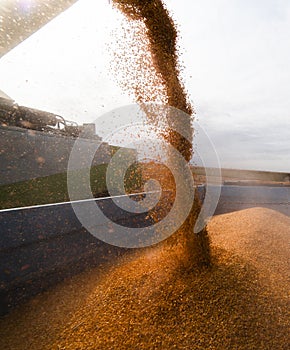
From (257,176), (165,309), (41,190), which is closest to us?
(165,309)

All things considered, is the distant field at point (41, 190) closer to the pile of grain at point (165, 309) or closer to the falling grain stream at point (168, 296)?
the falling grain stream at point (168, 296)

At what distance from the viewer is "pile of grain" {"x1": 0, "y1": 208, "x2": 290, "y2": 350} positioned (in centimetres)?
115

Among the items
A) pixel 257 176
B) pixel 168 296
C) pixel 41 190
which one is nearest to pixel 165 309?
pixel 168 296

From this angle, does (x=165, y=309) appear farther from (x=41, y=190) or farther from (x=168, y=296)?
(x=41, y=190)

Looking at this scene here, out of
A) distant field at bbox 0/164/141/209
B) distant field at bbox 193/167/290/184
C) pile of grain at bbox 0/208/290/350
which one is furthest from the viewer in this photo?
distant field at bbox 193/167/290/184

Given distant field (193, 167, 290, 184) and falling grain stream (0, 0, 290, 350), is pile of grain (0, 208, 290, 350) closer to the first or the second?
falling grain stream (0, 0, 290, 350)

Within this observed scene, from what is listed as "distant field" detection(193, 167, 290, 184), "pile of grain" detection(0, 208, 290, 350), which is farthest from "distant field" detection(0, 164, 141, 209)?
"distant field" detection(193, 167, 290, 184)

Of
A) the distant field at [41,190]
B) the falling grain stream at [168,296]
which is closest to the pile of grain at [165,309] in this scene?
the falling grain stream at [168,296]

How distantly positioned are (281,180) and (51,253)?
32.2 ft

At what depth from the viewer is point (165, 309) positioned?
1.31m

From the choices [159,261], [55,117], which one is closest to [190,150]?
[159,261]

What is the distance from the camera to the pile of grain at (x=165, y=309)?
1.15 m

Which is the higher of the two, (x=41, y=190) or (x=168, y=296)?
(x=41, y=190)

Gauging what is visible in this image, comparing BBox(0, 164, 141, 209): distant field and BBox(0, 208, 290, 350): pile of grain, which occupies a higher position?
BBox(0, 164, 141, 209): distant field
